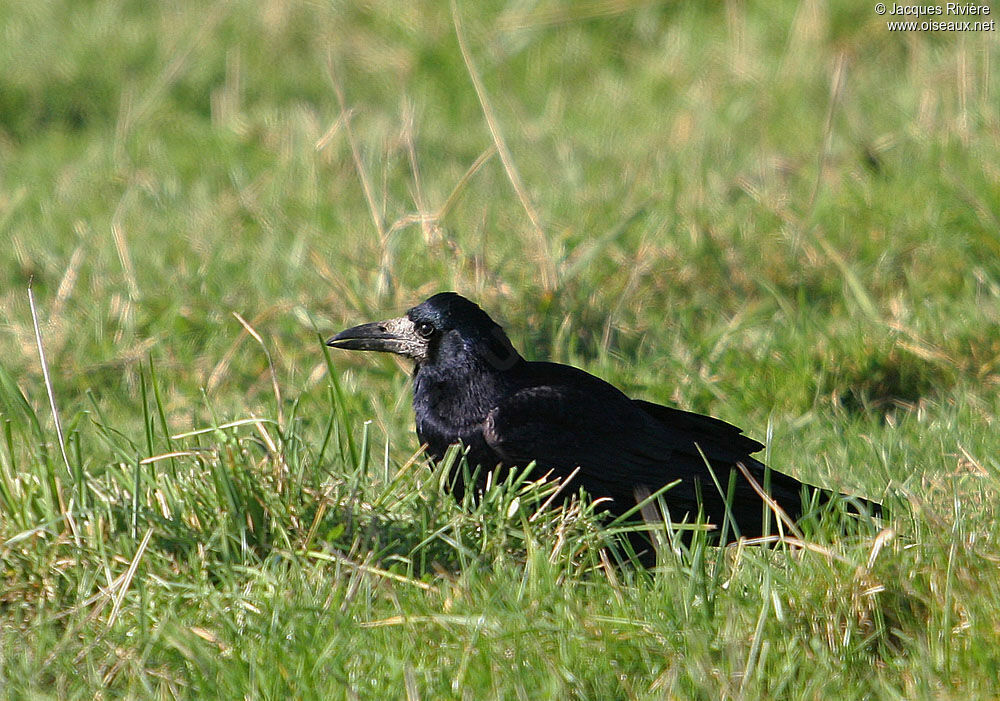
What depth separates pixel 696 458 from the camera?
3672 mm

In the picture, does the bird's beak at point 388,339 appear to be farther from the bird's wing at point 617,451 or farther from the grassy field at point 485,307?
the bird's wing at point 617,451

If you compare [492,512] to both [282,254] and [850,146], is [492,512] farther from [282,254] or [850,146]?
[850,146]

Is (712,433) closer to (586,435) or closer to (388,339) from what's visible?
(586,435)

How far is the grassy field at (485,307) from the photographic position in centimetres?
263

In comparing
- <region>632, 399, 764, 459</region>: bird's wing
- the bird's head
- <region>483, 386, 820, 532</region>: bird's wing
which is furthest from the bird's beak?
<region>632, 399, 764, 459</region>: bird's wing

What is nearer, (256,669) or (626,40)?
(256,669)

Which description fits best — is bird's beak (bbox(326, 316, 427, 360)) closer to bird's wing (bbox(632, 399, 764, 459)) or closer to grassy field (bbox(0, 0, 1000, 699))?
grassy field (bbox(0, 0, 1000, 699))

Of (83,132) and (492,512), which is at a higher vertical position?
(83,132)

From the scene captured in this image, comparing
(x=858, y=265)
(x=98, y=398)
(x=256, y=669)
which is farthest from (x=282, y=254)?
(x=256, y=669)

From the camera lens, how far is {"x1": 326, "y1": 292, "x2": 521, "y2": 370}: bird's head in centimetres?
393

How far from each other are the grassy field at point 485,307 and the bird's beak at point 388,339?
24cm

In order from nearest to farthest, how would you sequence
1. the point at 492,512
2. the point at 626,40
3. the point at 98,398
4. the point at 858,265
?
the point at 492,512
the point at 98,398
the point at 858,265
the point at 626,40

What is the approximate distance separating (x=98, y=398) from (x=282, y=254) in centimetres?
105

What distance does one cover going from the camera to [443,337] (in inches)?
157
